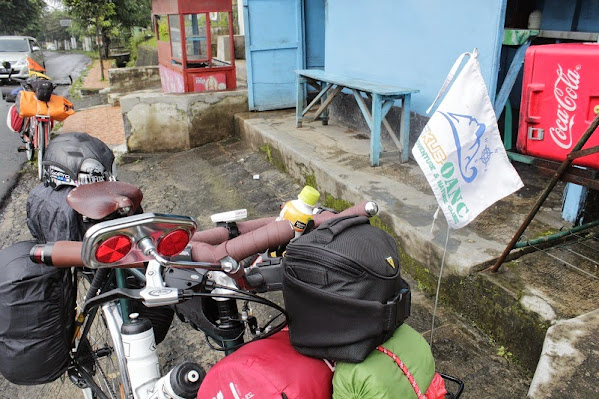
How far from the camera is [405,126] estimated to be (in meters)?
5.09

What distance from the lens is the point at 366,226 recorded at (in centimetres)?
155

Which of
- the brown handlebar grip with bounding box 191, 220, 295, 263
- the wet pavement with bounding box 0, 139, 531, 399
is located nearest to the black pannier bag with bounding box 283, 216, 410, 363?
the brown handlebar grip with bounding box 191, 220, 295, 263

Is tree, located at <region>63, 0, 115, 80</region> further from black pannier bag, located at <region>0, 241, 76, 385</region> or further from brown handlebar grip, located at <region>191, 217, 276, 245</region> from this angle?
brown handlebar grip, located at <region>191, 217, 276, 245</region>

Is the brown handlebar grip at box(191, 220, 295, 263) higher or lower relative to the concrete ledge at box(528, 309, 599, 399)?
higher

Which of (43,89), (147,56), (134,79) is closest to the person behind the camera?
(43,89)

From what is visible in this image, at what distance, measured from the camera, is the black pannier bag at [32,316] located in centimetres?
193

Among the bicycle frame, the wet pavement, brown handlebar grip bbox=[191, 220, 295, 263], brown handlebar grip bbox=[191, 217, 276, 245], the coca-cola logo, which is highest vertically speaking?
the coca-cola logo

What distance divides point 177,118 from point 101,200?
19.9 ft

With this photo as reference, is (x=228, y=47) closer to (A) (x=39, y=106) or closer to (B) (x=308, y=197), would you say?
(A) (x=39, y=106)

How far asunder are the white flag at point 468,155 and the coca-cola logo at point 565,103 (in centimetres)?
35

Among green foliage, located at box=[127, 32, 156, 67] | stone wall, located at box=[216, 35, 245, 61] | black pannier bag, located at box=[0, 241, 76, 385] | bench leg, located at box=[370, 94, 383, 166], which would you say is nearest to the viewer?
black pannier bag, located at box=[0, 241, 76, 385]

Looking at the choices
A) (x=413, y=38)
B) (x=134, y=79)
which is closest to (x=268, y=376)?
(x=413, y=38)

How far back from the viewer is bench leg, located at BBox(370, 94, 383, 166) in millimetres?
4926

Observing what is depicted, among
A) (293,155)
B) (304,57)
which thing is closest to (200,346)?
(293,155)
